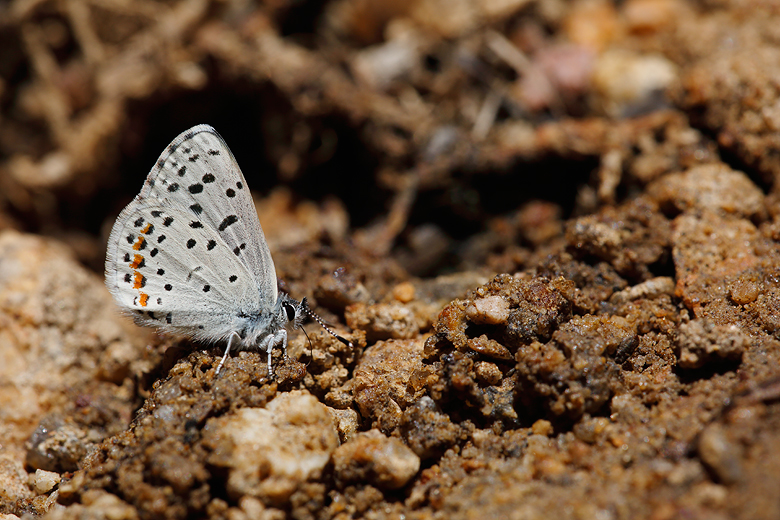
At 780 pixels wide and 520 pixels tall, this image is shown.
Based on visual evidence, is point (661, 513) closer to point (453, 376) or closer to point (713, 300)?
point (453, 376)

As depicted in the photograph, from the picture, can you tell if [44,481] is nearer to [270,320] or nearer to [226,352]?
[226,352]

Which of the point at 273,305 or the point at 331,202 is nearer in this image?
the point at 273,305

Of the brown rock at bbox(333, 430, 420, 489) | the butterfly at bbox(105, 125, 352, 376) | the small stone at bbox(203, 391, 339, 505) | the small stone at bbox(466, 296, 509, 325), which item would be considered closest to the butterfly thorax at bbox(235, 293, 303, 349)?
the butterfly at bbox(105, 125, 352, 376)

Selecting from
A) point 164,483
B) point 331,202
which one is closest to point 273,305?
point 164,483

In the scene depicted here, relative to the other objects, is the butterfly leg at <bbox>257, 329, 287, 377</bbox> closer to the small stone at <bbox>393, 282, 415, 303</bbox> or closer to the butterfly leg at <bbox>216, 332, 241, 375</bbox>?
the butterfly leg at <bbox>216, 332, 241, 375</bbox>

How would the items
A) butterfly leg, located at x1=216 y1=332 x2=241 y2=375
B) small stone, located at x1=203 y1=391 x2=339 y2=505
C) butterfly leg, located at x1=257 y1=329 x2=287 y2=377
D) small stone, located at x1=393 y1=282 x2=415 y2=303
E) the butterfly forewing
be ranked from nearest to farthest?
1. small stone, located at x1=203 y1=391 x2=339 y2=505
2. butterfly leg, located at x1=216 y1=332 x2=241 y2=375
3. butterfly leg, located at x1=257 y1=329 x2=287 y2=377
4. the butterfly forewing
5. small stone, located at x1=393 y1=282 x2=415 y2=303

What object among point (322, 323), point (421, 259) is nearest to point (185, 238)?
point (322, 323)
